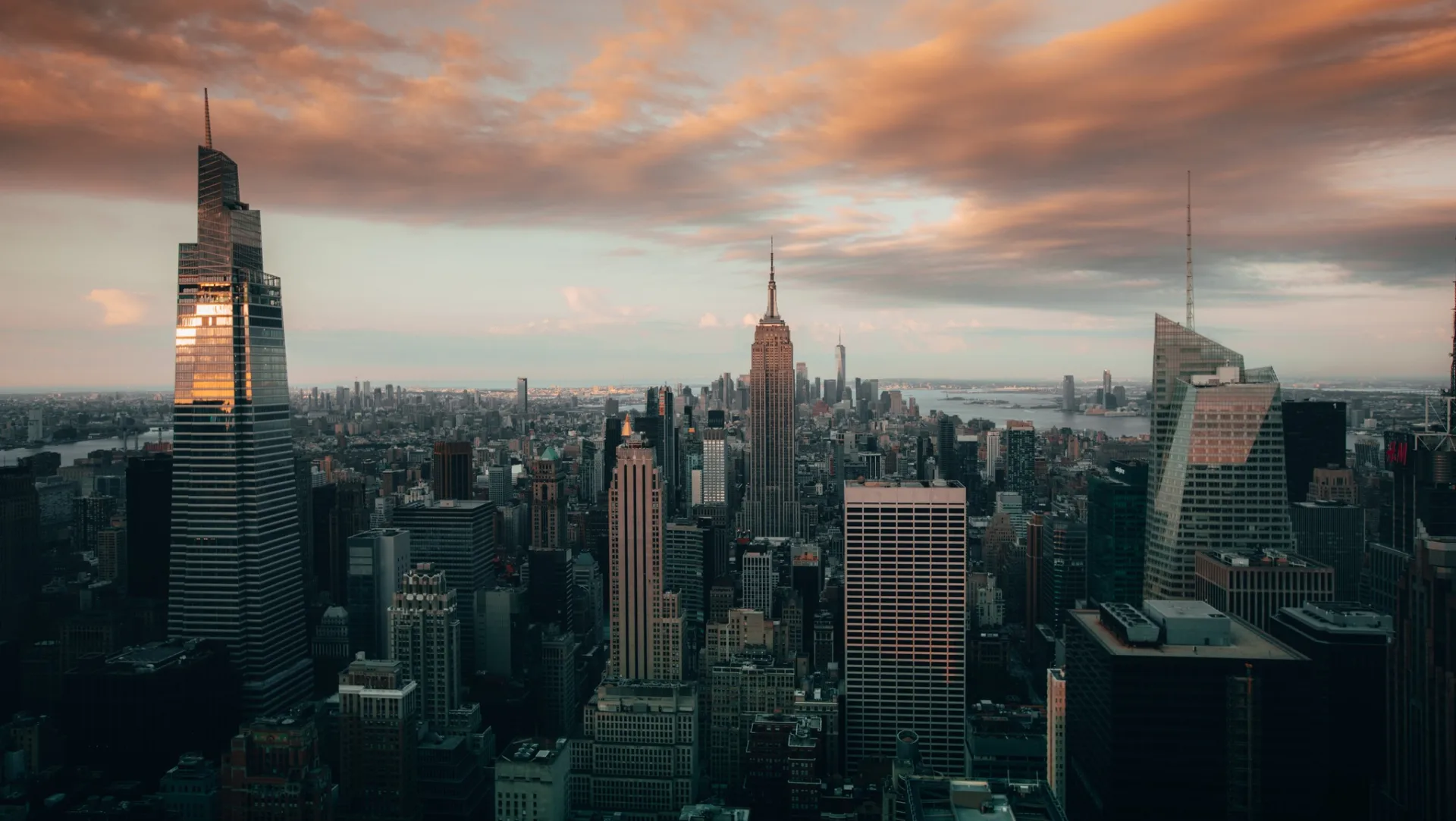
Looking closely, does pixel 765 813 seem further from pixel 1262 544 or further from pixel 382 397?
pixel 382 397

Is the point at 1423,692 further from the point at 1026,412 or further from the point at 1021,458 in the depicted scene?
the point at 1021,458

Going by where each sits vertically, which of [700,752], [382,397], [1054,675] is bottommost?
[700,752]

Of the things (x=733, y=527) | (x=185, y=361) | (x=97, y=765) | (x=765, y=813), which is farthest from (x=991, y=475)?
(x=97, y=765)

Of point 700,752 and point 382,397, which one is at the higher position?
point 382,397

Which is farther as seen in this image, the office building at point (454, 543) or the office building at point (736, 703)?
the office building at point (454, 543)

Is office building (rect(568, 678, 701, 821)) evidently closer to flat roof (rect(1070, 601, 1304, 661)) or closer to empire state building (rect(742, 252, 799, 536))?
flat roof (rect(1070, 601, 1304, 661))

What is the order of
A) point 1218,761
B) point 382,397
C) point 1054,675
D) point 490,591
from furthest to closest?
point 382,397 → point 490,591 → point 1054,675 → point 1218,761

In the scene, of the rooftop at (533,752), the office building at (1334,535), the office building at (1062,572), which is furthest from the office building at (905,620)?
the office building at (1334,535)

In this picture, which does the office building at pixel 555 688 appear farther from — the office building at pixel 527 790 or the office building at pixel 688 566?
the office building at pixel 688 566
